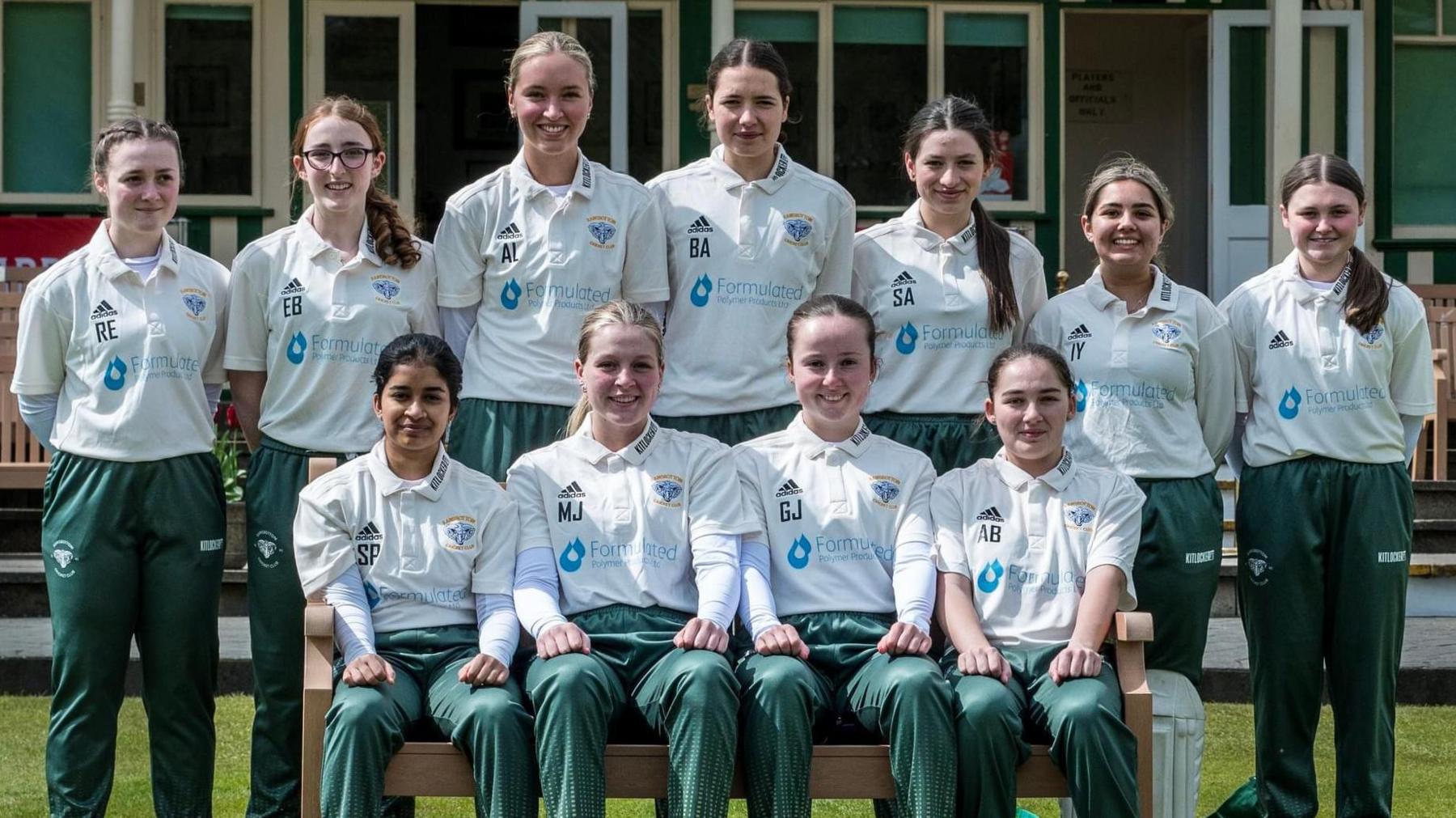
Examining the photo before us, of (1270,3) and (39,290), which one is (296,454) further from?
(1270,3)

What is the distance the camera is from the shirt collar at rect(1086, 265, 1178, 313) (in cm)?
477

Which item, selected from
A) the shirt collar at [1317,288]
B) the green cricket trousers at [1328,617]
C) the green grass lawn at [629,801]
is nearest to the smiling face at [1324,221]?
the shirt collar at [1317,288]

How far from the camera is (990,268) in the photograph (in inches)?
192

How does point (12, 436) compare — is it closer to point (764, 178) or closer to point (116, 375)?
point (116, 375)

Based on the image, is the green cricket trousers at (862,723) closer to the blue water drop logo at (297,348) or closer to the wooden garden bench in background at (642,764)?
the wooden garden bench in background at (642,764)

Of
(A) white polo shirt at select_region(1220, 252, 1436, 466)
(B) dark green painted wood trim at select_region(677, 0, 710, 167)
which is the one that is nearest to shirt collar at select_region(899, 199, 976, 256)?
(A) white polo shirt at select_region(1220, 252, 1436, 466)

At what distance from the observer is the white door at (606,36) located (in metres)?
11.2

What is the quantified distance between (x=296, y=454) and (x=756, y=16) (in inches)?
296

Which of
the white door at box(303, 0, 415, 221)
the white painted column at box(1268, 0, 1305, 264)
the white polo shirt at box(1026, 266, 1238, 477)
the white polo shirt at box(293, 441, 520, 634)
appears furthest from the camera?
the white door at box(303, 0, 415, 221)

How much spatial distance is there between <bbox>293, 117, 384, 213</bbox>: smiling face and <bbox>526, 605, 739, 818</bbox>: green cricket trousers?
1463mm

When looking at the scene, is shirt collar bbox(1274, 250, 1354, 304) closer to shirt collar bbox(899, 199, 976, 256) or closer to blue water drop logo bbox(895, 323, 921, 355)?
shirt collar bbox(899, 199, 976, 256)

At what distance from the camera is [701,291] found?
486 cm

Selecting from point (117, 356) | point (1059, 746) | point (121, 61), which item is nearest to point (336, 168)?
point (117, 356)

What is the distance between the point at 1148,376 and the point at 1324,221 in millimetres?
704
